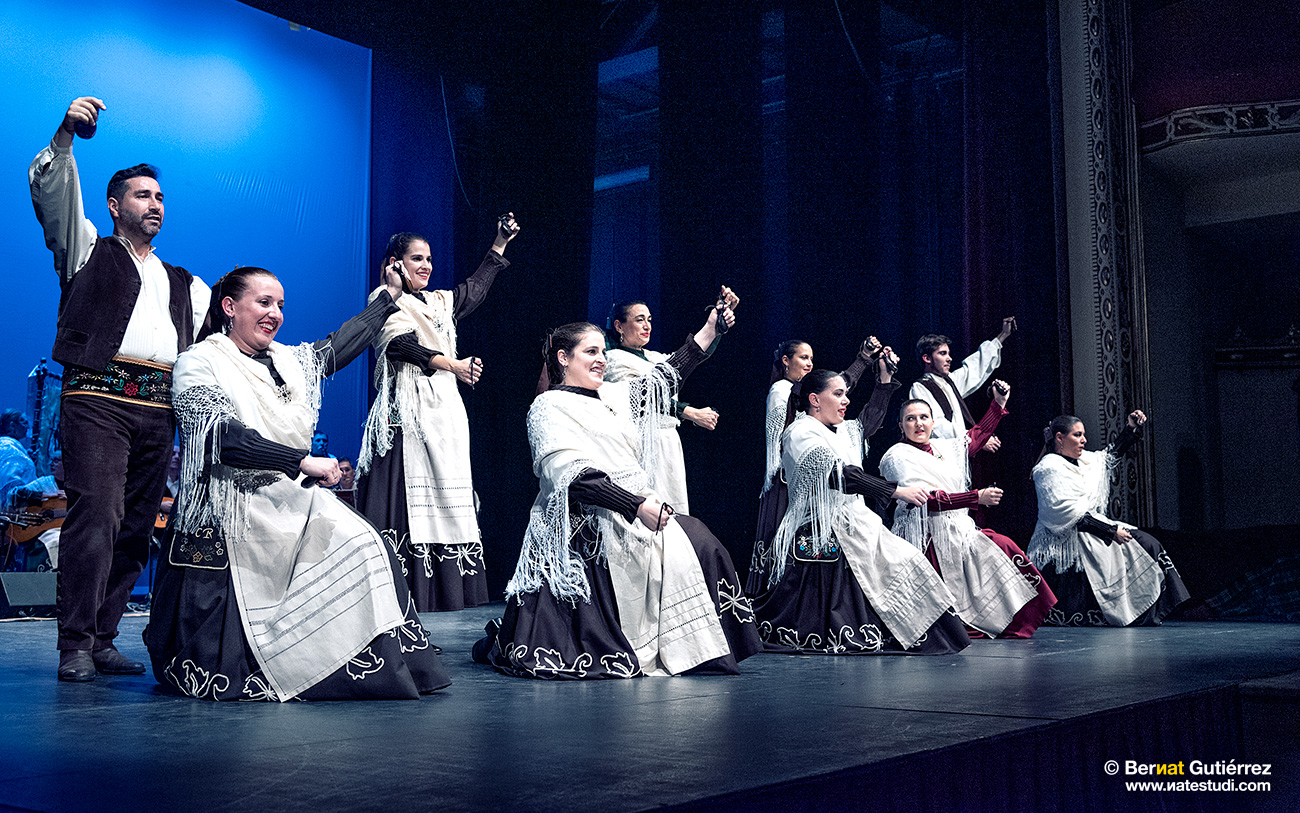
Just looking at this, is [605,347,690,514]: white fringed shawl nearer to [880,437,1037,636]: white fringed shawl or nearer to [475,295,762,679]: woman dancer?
[880,437,1037,636]: white fringed shawl

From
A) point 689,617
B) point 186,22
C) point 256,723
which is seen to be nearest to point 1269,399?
point 689,617

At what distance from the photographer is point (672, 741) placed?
2.06 meters

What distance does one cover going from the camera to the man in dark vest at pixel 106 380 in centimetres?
297

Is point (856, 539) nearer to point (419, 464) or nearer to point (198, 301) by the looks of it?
Result: point (419, 464)

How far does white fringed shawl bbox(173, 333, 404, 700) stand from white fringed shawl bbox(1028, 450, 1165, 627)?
421 centimetres

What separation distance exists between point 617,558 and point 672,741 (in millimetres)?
1310

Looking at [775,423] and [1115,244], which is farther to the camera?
[1115,244]

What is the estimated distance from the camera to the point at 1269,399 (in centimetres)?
909

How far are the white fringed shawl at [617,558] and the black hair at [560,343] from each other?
17 cm

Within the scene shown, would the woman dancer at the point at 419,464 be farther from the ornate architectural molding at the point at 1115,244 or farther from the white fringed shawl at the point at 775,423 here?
the ornate architectural molding at the point at 1115,244

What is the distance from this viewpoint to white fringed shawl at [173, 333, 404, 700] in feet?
8.80

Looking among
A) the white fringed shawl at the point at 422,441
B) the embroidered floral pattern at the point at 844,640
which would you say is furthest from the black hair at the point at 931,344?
the white fringed shawl at the point at 422,441

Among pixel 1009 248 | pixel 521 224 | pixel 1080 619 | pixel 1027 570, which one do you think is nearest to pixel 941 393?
pixel 1027 570

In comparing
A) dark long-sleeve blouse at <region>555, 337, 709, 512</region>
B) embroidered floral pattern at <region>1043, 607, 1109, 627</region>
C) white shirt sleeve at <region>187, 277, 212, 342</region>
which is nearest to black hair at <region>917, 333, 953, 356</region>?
embroidered floral pattern at <region>1043, 607, 1109, 627</region>
